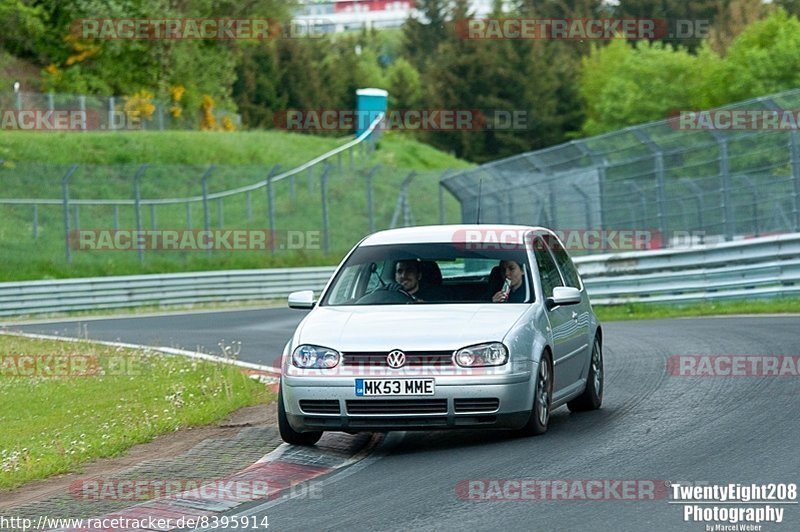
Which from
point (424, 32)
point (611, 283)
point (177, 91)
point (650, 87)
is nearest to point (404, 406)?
point (611, 283)

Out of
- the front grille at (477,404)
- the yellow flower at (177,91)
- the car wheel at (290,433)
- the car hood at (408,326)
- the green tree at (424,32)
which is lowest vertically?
the car wheel at (290,433)

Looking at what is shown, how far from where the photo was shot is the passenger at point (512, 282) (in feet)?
34.7

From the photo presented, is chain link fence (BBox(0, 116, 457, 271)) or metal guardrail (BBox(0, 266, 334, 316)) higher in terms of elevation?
chain link fence (BBox(0, 116, 457, 271))

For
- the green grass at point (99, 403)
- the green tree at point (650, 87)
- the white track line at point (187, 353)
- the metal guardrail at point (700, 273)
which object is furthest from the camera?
the green tree at point (650, 87)

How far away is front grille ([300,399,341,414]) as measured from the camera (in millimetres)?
9570

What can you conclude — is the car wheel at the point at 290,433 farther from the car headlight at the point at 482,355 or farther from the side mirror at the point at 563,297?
the side mirror at the point at 563,297

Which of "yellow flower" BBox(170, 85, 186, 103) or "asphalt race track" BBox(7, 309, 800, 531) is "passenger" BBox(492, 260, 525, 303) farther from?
"yellow flower" BBox(170, 85, 186, 103)

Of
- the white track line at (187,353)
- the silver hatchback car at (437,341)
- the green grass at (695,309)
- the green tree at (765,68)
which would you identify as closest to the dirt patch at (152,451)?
the silver hatchback car at (437,341)

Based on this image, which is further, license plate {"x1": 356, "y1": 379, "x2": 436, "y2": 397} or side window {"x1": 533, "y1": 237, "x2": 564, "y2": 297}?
side window {"x1": 533, "y1": 237, "x2": 564, "y2": 297}

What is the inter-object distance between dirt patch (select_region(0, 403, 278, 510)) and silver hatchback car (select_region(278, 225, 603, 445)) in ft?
3.32

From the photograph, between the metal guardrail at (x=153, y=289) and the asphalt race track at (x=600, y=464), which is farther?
the metal guardrail at (x=153, y=289)

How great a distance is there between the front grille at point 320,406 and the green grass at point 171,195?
80.3 ft

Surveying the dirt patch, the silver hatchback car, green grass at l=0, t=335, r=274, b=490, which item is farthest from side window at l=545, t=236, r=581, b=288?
green grass at l=0, t=335, r=274, b=490

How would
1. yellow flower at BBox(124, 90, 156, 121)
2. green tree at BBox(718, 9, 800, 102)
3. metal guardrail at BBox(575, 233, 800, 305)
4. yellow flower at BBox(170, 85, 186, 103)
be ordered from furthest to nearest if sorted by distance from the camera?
1. green tree at BBox(718, 9, 800, 102)
2. yellow flower at BBox(170, 85, 186, 103)
3. yellow flower at BBox(124, 90, 156, 121)
4. metal guardrail at BBox(575, 233, 800, 305)
